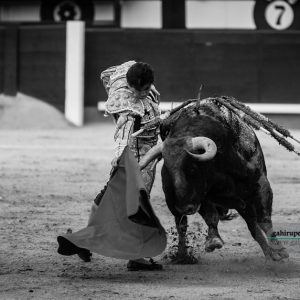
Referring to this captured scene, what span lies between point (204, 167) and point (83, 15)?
9.09 metres

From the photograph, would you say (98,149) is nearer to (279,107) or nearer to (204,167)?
(279,107)

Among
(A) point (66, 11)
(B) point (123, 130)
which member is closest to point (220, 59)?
(A) point (66, 11)

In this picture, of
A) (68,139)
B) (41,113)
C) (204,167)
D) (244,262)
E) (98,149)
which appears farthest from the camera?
(41,113)

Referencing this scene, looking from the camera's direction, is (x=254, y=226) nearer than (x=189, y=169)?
No

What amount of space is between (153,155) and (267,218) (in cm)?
63

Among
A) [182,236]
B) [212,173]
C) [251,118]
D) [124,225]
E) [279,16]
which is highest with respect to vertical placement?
[279,16]

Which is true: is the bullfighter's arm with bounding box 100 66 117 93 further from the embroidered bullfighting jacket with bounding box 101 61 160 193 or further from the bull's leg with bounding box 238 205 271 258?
the bull's leg with bounding box 238 205 271 258

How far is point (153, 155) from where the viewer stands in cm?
427

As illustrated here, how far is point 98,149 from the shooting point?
9.65 meters

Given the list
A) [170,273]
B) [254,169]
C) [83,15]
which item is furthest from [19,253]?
[83,15]

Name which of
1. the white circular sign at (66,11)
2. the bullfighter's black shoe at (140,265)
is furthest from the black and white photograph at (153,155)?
the white circular sign at (66,11)

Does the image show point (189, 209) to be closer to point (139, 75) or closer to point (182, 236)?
point (182, 236)

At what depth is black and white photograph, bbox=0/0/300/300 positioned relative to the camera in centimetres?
410

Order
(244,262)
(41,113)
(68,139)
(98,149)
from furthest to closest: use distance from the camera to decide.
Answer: (41,113) → (68,139) → (98,149) → (244,262)
